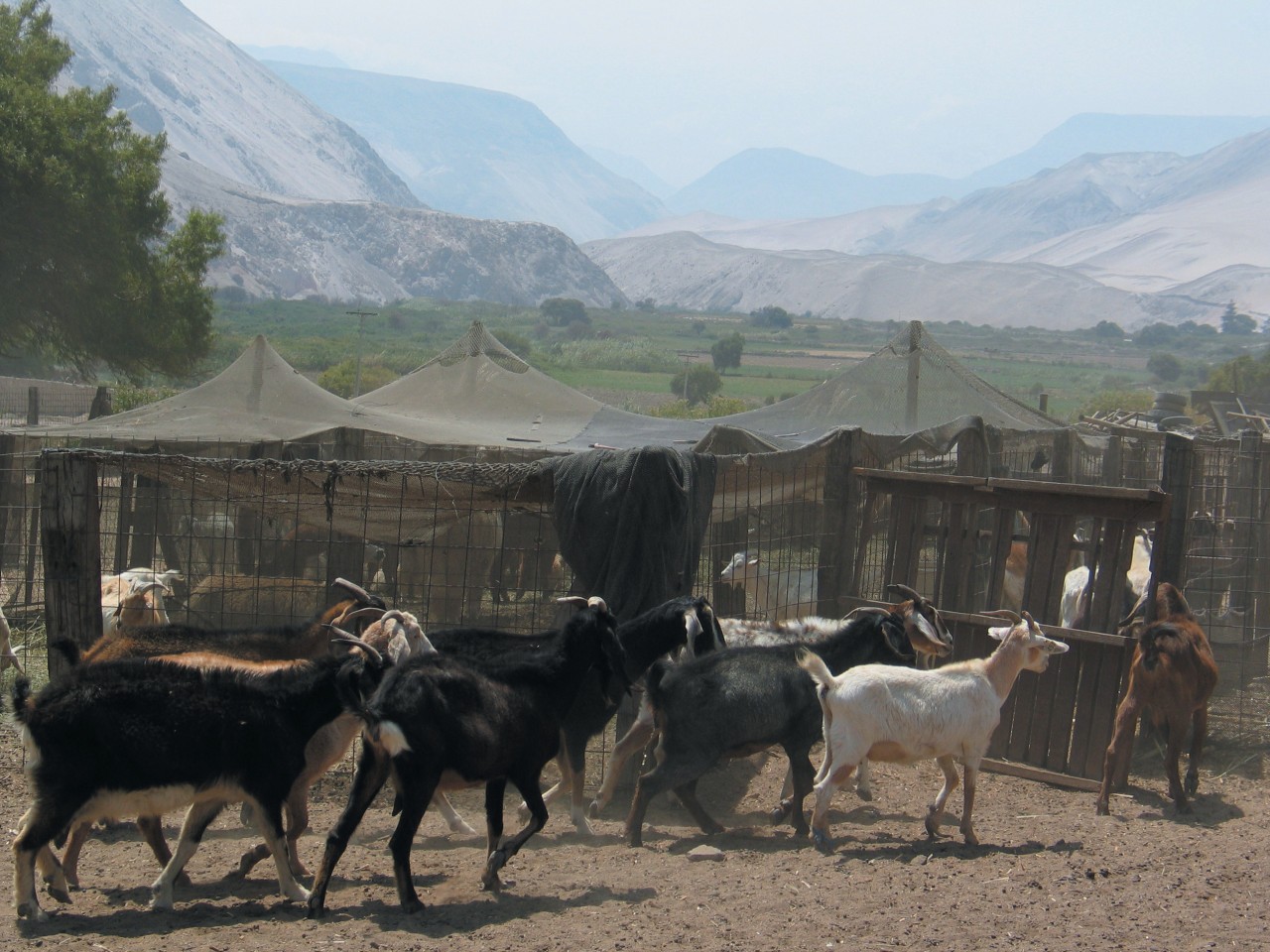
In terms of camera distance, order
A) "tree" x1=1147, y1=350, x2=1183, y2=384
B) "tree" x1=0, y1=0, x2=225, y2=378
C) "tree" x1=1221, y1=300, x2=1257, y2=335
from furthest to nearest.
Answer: "tree" x1=1221, y1=300, x2=1257, y2=335
"tree" x1=1147, y1=350, x2=1183, y2=384
"tree" x1=0, y1=0, x2=225, y2=378

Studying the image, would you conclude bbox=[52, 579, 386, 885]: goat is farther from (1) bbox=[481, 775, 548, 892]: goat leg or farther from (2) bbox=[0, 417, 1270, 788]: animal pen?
(1) bbox=[481, 775, 548, 892]: goat leg

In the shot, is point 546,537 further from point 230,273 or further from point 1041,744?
point 230,273

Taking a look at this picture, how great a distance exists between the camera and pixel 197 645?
6.80m

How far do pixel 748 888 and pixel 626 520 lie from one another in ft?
8.09

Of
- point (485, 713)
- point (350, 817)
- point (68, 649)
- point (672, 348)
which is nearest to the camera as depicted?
point (350, 817)

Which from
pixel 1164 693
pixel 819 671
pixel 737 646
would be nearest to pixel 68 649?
pixel 737 646

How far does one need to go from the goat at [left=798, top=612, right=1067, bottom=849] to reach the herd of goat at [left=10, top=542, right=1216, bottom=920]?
12 millimetres

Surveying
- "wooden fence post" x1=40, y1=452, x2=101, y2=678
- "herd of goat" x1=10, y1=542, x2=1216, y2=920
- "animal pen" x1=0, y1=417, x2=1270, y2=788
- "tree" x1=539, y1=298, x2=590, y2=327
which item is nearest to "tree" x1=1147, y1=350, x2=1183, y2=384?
"tree" x1=539, y1=298, x2=590, y2=327

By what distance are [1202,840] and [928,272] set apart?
19067 centimetres

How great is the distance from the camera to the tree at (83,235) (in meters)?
22.5

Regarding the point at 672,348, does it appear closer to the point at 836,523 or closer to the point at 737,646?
the point at 836,523

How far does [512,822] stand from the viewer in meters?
7.51

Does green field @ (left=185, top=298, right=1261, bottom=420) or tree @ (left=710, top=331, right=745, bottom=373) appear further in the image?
tree @ (left=710, top=331, right=745, bottom=373)

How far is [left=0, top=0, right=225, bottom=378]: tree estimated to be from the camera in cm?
2252
